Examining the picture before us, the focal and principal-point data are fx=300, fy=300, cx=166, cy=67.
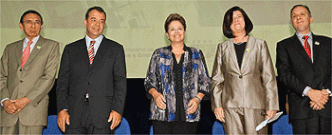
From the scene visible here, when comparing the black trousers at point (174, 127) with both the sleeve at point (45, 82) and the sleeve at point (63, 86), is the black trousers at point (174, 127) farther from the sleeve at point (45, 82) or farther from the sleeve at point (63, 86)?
the sleeve at point (45, 82)

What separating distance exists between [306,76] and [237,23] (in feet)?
2.52

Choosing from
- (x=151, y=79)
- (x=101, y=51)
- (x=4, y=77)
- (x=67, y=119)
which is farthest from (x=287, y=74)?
(x=4, y=77)

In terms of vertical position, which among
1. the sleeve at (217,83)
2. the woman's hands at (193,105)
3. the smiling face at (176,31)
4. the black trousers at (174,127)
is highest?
the smiling face at (176,31)

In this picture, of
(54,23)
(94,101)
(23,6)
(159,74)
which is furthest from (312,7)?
(23,6)

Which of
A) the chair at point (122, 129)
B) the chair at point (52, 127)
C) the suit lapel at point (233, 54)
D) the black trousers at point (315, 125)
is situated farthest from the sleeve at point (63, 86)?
the black trousers at point (315, 125)

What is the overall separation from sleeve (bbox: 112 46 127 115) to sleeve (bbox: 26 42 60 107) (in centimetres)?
70

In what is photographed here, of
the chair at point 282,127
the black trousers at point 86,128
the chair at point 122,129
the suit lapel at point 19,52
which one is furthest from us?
the suit lapel at point 19,52

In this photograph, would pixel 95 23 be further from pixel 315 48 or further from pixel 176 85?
pixel 315 48

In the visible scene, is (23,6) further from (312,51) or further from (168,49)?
(312,51)

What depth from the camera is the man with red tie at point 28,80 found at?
9.30 ft

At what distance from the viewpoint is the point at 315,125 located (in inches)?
102

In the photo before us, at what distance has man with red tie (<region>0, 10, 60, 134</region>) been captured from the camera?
2836 mm

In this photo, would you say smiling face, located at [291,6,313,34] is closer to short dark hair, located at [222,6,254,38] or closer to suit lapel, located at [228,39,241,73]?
short dark hair, located at [222,6,254,38]

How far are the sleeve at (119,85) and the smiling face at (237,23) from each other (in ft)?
3.52
